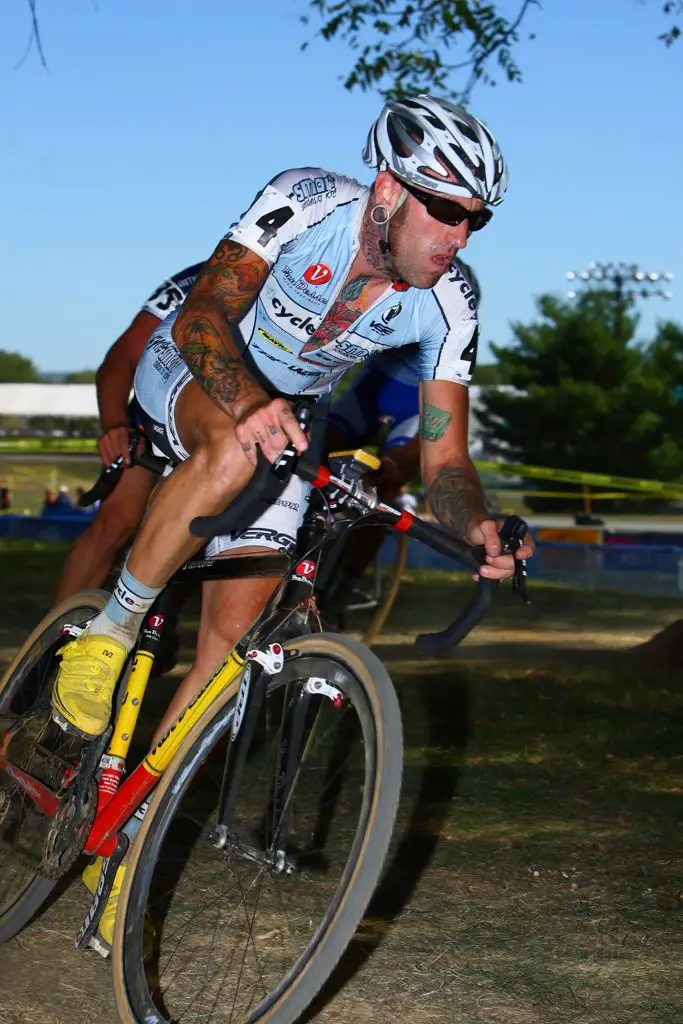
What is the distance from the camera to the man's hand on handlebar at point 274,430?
2.59 m

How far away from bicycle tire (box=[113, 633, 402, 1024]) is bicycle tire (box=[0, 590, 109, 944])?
1.88 ft

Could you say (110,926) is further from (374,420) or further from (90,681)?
(374,420)

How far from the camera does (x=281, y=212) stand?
124 inches

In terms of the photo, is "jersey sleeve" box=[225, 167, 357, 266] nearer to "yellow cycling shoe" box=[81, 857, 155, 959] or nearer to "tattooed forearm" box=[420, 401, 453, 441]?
"tattooed forearm" box=[420, 401, 453, 441]

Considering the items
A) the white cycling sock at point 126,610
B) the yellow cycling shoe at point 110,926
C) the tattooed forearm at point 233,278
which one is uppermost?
the tattooed forearm at point 233,278

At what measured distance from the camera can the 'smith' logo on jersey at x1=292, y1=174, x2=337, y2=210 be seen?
3.19 m

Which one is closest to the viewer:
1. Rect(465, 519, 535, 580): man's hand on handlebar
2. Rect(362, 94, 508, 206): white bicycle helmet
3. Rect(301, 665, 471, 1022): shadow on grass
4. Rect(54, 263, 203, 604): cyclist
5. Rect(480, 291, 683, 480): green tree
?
Rect(465, 519, 535, 580): man's hand on handlebar

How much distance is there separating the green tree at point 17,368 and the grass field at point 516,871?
134186 mm

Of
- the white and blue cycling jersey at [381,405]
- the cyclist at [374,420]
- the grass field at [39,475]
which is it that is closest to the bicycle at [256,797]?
the cyclist at [374,420]

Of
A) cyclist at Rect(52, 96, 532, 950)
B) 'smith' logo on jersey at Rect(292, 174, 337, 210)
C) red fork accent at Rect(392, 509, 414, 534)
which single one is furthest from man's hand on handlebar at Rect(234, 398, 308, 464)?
'smith' logo on jersey at Rect(292, 174, 337, 210)

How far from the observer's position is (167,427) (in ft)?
11.2

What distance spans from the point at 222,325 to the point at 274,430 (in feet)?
1.73

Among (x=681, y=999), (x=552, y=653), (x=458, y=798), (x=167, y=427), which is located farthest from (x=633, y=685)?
(x=167, y=427)

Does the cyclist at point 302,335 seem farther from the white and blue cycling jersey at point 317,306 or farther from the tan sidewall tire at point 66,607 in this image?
the tan sidewall tire at point 66,607
